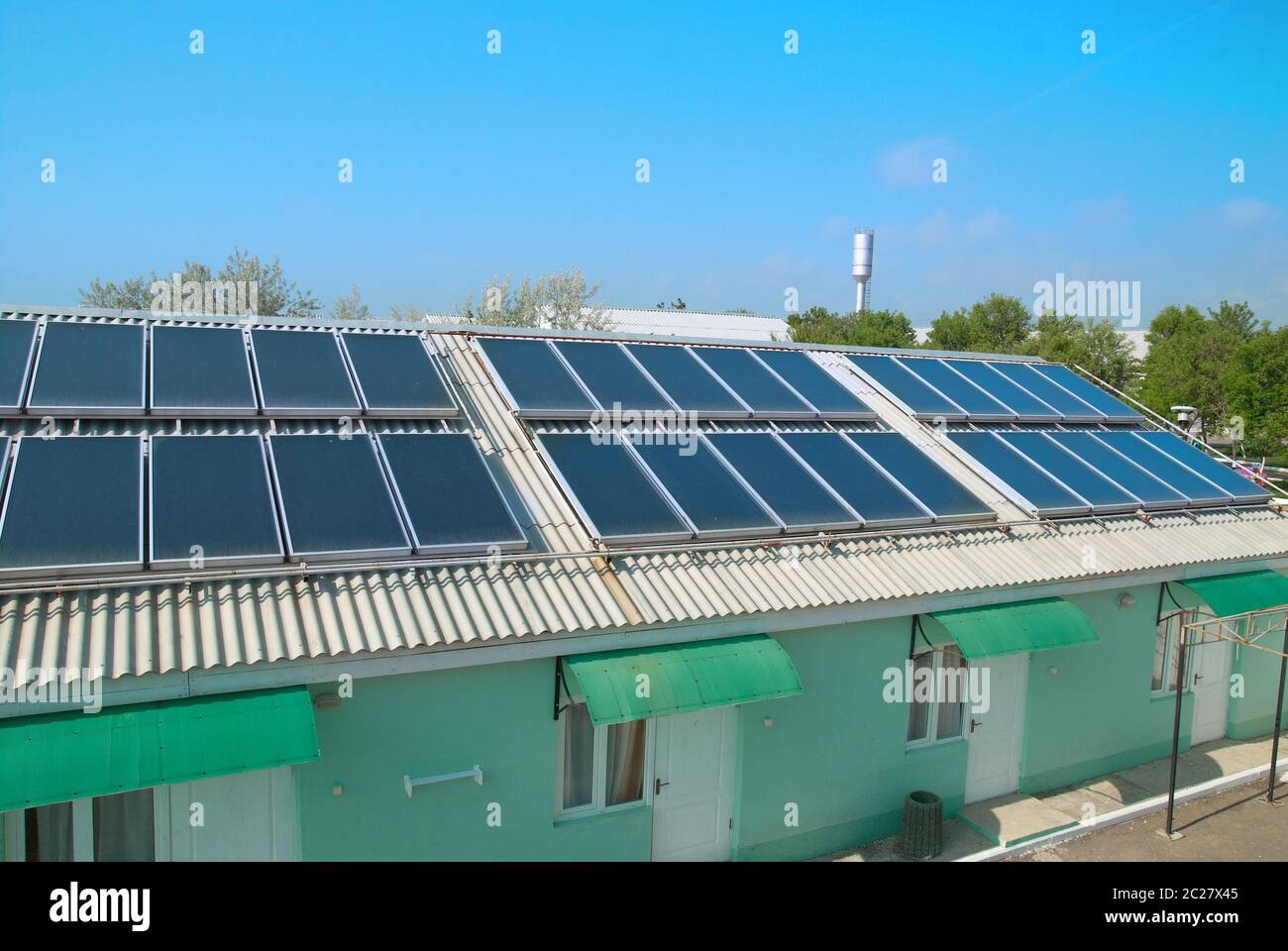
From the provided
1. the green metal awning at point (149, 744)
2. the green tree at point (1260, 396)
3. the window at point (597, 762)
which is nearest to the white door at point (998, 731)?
the window at point (597, 762)

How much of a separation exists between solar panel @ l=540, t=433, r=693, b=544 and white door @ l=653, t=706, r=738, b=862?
7.29ft

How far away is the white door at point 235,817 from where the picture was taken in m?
7.98

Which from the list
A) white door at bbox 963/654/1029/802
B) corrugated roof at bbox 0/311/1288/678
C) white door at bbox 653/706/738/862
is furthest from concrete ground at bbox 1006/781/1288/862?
white door at bbox 653/706/738/862

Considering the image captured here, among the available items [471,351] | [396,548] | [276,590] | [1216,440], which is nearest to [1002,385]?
[471,351]

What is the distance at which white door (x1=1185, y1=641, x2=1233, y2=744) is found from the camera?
619 inches

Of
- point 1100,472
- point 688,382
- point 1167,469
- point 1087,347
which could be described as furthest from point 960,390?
point 1087,347

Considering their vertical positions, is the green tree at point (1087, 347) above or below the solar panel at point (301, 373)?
above

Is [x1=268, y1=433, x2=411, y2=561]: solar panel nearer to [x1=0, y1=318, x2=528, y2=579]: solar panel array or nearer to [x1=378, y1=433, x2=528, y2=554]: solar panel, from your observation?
[x1=0, y1=318, x2=528, y2=579]: solar panel array

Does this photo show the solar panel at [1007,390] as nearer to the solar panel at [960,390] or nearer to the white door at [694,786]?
the solar panel at [960,390]

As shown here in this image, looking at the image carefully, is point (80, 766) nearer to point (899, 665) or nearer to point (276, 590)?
point (276, 590)

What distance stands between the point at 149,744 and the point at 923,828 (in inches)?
356

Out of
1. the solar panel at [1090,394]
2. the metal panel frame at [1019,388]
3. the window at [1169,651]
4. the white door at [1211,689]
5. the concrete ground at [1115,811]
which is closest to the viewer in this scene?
the concrete ground at [1115,811]

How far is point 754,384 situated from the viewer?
14688 millimetres

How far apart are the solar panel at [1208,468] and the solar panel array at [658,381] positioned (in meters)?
6.84
